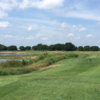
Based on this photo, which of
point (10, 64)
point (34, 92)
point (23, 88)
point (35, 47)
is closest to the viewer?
point (34, 92)

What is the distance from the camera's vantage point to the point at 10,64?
26781 millimetres

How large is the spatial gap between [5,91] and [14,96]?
0.81 meters

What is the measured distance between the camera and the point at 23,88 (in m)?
7.52

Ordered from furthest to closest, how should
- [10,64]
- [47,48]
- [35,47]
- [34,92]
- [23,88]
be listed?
[35,47] < [47,48] < [10,64] < [23,88] < [34,92]

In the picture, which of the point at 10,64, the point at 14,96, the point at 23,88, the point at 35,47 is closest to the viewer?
the point at 14,96

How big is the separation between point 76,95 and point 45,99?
4.16 feet

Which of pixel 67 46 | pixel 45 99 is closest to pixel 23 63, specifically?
pixel 45 99

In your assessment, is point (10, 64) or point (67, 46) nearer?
point (10, 64)

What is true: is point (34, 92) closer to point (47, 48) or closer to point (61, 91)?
point (61, 91)

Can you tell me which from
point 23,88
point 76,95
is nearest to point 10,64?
point 23,88

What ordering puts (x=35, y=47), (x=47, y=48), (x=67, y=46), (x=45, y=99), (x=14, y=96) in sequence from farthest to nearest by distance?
(x=35, y=47) < (x=47, y=48) < (x=67, y=46) < (x=14, y=96) < (x=45, y=99)

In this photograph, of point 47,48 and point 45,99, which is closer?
point 45,99

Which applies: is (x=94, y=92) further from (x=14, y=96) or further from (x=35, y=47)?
(x=35, y=47)

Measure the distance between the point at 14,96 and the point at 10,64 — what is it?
20993 mm
